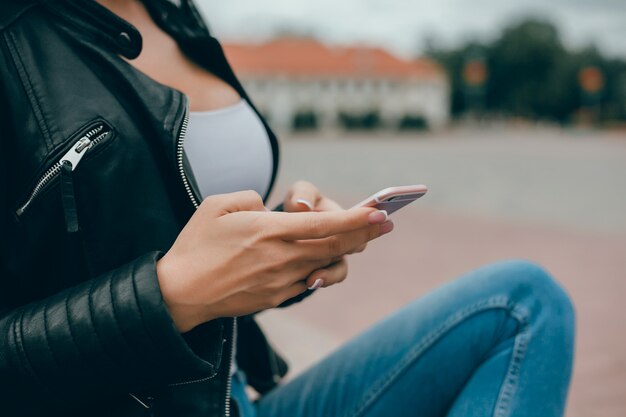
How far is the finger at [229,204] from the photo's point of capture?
3.56ft

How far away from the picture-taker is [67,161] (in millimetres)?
1161

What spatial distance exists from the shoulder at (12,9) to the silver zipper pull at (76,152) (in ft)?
0.82

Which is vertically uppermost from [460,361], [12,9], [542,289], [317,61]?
[12,9]

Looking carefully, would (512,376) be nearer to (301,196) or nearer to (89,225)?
(301,196)

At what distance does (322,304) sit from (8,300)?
4.12m

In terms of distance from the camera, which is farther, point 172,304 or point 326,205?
point 326,205

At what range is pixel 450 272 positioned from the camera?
20.4 ft

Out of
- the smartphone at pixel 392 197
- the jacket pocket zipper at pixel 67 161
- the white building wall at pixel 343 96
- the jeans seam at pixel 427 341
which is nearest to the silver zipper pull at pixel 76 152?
the jacket pocket zipper at pixel 67 161

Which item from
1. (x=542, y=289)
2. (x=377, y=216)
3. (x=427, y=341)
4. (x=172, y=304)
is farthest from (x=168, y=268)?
(x=542, y=289)

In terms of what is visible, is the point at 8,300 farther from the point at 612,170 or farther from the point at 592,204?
the point at 612,170

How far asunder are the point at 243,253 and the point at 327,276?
200 mm

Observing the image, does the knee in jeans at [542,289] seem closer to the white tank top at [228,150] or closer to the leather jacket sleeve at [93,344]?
the white tank top at [228,150]

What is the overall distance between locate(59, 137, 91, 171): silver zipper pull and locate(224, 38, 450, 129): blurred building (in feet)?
193

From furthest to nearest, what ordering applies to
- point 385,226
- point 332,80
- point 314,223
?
1. point 332,80
2. point 385,226
3. point 314,223
